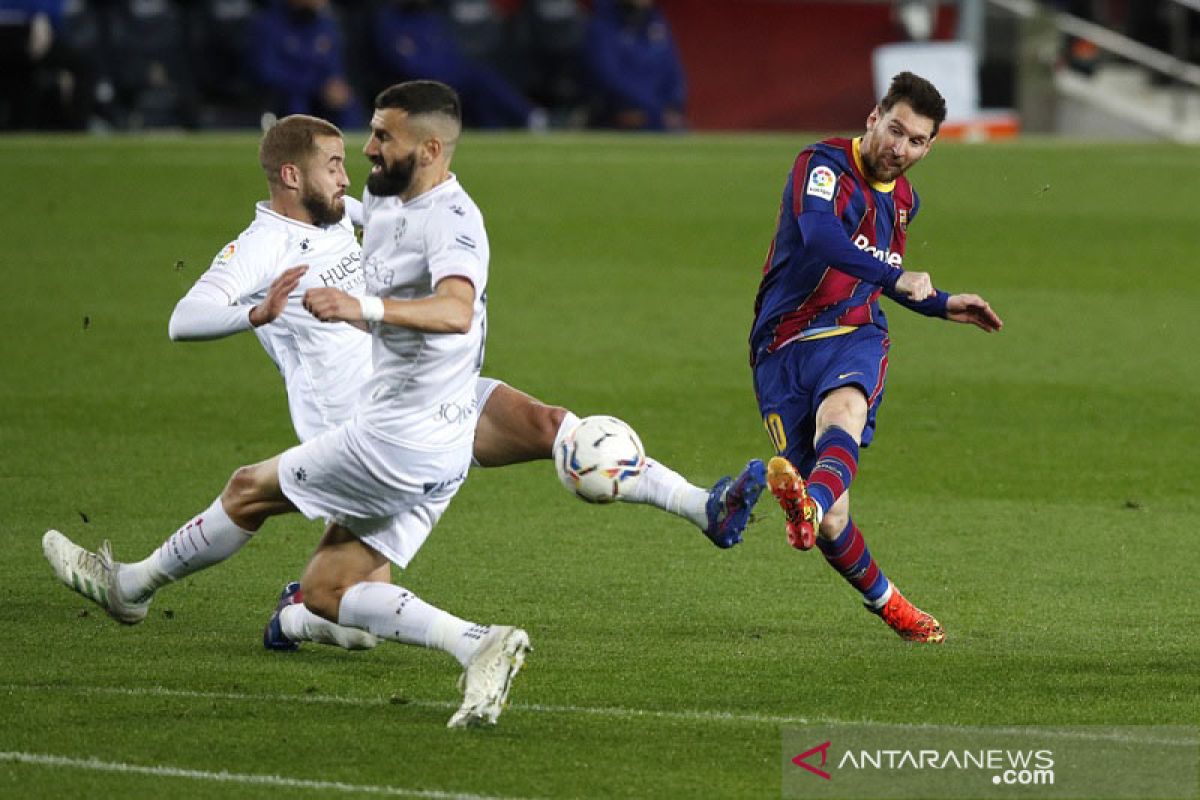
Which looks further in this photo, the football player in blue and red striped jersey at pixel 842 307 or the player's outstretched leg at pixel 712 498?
the football player in blue and red striped jersey at pixel 842 307

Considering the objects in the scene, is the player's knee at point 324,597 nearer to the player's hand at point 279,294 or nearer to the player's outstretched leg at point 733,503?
the player's hand at point 279,294

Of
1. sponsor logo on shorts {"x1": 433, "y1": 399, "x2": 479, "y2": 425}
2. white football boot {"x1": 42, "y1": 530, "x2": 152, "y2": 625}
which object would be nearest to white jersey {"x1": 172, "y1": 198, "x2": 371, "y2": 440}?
white football boot {"x1": 42, "y1": 530, "x2": 152, "y2": 625}

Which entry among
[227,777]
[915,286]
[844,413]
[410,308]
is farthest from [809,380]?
[227,777]

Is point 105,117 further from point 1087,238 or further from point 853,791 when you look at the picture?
point 853,791

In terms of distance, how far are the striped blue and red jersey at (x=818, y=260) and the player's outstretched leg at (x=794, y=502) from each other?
33.0 inches

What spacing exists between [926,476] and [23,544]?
4330 mm

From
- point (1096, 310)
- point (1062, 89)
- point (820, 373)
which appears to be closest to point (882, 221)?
point (820, 373)

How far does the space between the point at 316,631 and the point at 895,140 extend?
246cm

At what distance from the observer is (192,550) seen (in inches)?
252

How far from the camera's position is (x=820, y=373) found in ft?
22.8

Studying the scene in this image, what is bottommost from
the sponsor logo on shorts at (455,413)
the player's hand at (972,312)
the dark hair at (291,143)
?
the player's hand at (972,312)

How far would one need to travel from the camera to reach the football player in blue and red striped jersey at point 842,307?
673cm

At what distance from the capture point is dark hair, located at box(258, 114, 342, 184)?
689cm

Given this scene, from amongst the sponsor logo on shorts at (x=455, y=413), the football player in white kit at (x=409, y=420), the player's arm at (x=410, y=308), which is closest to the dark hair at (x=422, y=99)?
the football player in white kit at (x=409, y=420)
